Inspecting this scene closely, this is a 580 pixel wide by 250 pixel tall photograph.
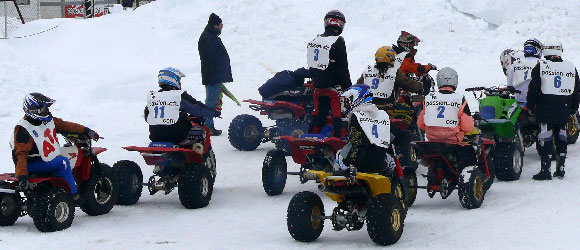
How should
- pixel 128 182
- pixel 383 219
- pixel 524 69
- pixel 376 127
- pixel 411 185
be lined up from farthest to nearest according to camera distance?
1. pixel 524 69
2. pixel 128 182
3. pixel 411 185
4. pixel 376 127
5. pixel 383 219

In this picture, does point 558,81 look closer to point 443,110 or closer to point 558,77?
point 558,77

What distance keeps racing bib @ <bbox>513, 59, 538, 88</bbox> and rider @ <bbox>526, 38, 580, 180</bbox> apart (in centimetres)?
129

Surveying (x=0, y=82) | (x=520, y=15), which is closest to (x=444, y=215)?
(x=0, y=82)

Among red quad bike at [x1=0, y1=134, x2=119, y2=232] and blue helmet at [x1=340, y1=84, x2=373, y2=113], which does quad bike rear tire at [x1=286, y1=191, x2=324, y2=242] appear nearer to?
blue helmet at [x1=340, y1=84, x2=373, y2=113]

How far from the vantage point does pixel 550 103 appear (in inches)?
551

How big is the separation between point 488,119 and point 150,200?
5.03m

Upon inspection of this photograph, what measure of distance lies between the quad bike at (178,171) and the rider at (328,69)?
5.64 feet

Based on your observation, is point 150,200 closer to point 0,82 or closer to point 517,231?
point 517,231

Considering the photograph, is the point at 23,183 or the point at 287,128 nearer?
the point at 23,183

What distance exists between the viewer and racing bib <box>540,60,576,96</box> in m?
13.9

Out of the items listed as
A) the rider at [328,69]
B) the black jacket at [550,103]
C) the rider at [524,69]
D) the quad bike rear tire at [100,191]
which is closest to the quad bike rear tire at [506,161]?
the black jacket at [550,103]

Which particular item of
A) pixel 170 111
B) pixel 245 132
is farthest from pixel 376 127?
pixel 245 132

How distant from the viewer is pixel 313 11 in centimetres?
2842

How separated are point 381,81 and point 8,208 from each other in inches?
224
